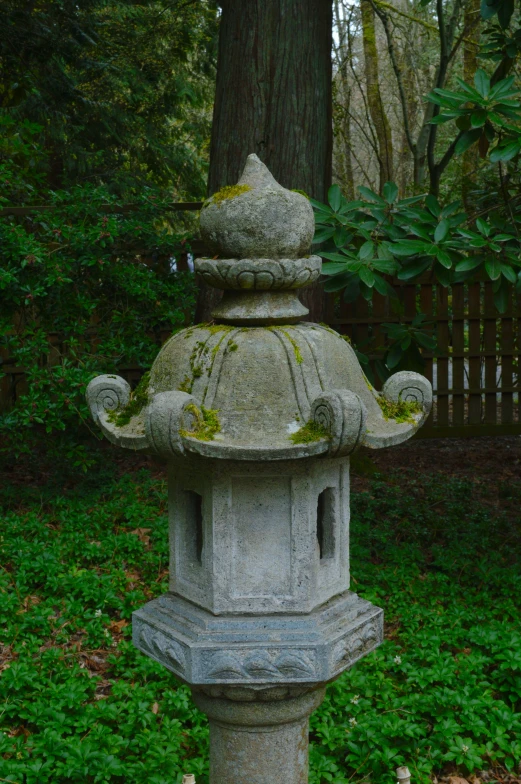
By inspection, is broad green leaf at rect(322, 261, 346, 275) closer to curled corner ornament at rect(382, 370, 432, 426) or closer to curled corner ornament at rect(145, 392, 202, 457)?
curled corner ornament at rect(382, 370, 432, 426)

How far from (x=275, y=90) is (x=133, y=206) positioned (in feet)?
4.96

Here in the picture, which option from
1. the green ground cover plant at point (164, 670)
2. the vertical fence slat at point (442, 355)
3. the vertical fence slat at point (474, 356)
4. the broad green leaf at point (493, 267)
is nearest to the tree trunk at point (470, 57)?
the vertical fence slat at point (474, 356)

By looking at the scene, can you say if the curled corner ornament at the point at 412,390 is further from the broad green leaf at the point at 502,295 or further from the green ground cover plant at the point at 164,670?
the broad green leaf at the point at 502,295

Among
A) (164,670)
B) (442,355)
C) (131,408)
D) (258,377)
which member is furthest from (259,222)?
(442,355)

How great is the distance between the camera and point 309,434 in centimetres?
245

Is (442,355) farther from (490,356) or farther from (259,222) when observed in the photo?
(259,222)

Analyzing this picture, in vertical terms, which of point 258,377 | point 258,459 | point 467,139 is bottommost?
point 258,459

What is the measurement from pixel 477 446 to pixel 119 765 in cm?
580

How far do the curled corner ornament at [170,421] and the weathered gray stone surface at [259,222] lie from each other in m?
0.49

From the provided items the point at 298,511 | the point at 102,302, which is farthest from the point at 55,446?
the point at 298,511

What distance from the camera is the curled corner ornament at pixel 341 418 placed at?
2.37 meters

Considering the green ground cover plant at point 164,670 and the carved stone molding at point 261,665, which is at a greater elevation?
the carved stone molding at point 261,665

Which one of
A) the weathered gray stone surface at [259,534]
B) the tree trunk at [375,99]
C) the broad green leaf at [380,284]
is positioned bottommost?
the weathered gray stone surface at [259,534]

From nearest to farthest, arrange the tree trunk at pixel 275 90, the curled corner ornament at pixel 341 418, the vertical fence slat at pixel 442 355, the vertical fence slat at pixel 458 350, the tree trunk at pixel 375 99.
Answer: the curled corner ornament at pixel 341 418 < the tree trunk at pixel 275 90 < the vertical fence slat at pixel 442 355 < the vertical fence slat at pixel 458 350 < the tree trunk at pixel 375 99
